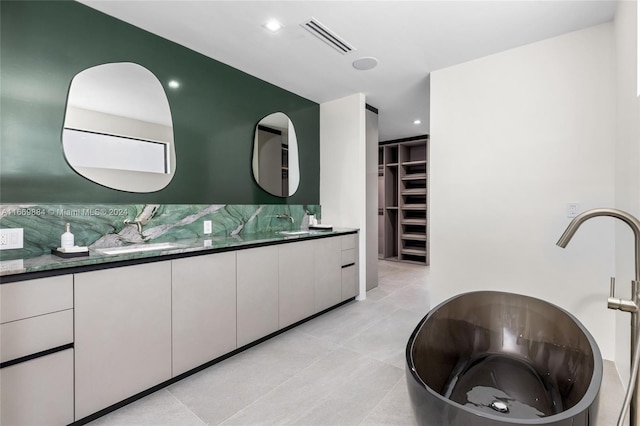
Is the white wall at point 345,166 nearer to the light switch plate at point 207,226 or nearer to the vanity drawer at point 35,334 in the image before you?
the light switch plate at point 207,226

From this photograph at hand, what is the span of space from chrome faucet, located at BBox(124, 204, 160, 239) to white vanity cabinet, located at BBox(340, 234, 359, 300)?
196 cm

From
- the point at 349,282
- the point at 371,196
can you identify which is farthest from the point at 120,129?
the point at 371,196

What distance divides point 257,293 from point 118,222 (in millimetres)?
1168

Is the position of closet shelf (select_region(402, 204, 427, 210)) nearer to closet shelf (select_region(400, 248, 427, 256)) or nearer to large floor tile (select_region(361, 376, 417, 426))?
closet shelf (select_region(400, 248, 427, 256))

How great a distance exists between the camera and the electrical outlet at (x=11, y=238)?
1.70 m

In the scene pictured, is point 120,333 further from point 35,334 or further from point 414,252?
point 414,252

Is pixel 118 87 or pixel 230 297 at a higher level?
pixel 118 87

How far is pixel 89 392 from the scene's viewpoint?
160cm

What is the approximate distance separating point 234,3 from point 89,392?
254cm

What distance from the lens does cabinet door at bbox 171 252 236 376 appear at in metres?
1.98

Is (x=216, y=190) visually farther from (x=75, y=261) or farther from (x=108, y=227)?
(x=75, y=261)

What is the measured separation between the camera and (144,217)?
2336mm

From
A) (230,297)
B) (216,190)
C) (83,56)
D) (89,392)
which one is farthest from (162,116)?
(89,392)

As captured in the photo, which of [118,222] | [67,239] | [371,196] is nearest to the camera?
[67,239]
